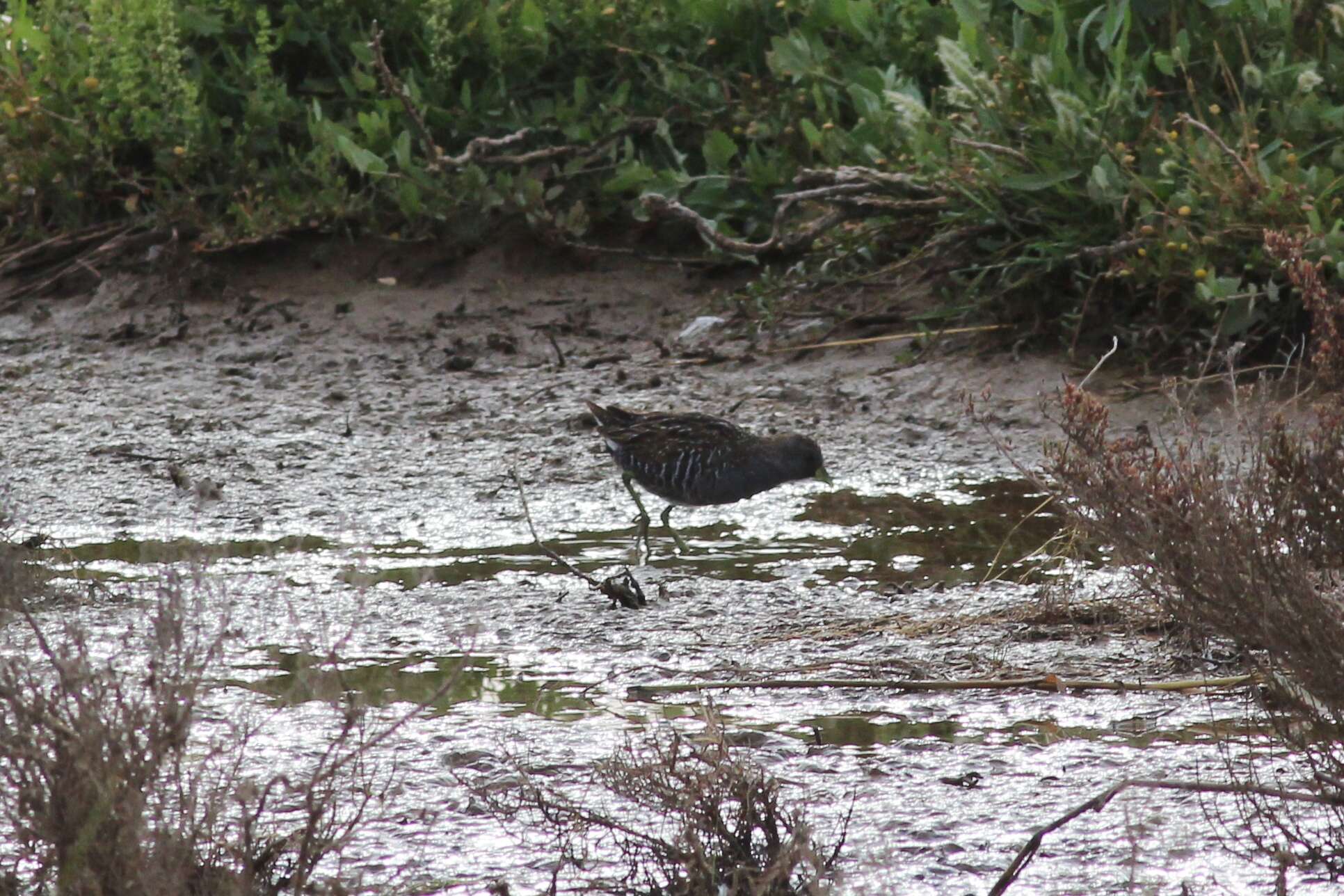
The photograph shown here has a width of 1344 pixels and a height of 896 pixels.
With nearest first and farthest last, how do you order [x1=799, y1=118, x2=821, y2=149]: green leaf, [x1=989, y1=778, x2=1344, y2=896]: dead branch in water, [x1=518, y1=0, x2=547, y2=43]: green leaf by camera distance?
1. [x1=989, y1=778, x2=1344, y2=896]: dead branch in water
2. [x1=799, y1=118, x2=821, y2=149]: green leaf
3. [x1=518, y1=0, x2=547, y2=43]: green leaf

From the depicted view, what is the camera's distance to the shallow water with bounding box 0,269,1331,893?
12.5 feet

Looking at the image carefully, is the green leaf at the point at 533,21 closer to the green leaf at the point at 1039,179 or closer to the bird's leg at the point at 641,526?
the green leaf at the point at 1039,179

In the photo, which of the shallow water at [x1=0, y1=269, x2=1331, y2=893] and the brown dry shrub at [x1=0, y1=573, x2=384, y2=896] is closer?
the brown dry shrub at [x1=0, y1=573, x2=384, y2=896]

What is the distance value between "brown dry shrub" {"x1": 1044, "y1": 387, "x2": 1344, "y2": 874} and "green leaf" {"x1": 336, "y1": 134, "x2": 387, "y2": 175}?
627 centimetres

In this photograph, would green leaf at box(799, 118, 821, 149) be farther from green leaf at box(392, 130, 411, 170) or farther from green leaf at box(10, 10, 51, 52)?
green leaf at box(10, 10, 51, 52)

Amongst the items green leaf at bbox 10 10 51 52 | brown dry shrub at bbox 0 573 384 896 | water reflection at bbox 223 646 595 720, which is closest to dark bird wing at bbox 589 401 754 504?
water reflection at bbox 223 646 595 720

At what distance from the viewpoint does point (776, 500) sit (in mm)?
7133

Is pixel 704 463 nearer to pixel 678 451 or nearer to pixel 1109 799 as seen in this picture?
pixel 678 451

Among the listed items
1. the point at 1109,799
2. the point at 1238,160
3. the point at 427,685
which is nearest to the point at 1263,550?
the point at 1109,799

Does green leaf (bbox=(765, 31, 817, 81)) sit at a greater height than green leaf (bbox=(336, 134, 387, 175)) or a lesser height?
greater

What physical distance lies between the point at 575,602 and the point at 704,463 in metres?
1.00

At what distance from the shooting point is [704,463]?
6.54 meters

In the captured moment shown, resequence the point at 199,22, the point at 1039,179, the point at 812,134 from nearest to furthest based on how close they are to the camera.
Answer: the point at 1039,179 → the point at 812,134 → the point at 199,22

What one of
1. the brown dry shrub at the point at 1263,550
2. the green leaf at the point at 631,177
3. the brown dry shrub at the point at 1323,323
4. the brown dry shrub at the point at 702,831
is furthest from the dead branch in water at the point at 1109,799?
the green leaf at the point at 631,177
